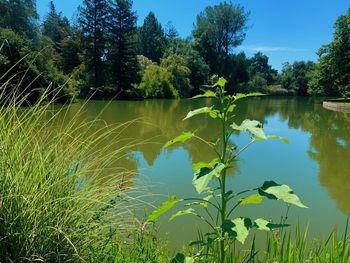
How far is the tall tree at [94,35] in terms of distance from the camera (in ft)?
92.4

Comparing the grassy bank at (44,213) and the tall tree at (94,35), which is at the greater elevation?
the tall tree at (94,35)

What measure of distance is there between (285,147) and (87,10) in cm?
2370

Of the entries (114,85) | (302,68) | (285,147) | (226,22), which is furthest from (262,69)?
(285,147)

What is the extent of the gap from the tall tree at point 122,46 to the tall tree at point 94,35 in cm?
66

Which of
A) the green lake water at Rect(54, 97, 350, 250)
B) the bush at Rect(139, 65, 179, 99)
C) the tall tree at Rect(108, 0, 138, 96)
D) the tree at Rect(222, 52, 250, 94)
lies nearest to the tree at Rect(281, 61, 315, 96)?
the tree at Rect(222, 52, 250, 94)

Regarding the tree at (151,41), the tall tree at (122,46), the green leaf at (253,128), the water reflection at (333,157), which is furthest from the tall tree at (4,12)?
the tree at (151,41)

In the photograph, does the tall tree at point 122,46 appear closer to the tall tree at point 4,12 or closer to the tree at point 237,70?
the tall tree at point 4,12

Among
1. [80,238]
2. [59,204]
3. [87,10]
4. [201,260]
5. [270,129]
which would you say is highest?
[87,10]

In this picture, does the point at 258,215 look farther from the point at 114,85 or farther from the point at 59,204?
the point at 114,85

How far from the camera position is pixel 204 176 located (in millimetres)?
1013

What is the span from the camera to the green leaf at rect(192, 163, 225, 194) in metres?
0.97

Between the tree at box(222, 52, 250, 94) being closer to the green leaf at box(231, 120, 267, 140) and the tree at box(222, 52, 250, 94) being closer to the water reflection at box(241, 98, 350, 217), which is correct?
the water reflection at box(241, 98, 350, 217)

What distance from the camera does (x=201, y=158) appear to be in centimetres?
682

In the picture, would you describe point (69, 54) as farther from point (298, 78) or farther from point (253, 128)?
point (298, 78)
